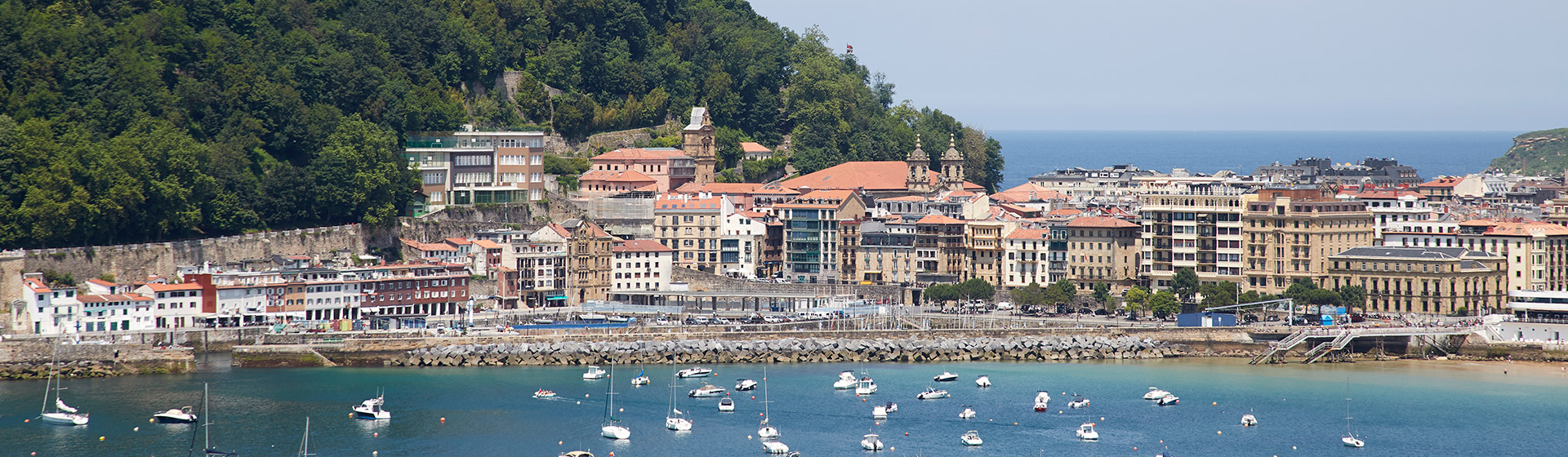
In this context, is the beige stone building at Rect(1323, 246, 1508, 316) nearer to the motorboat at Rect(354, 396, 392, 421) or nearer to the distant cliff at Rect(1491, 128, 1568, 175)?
the motorboat at Rect(354, 396, 392, 421)

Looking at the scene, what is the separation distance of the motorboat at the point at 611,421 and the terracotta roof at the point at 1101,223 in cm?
2441

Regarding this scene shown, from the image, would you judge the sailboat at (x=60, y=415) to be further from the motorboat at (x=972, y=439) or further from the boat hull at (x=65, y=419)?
the motorboat at (x=972, y=439)

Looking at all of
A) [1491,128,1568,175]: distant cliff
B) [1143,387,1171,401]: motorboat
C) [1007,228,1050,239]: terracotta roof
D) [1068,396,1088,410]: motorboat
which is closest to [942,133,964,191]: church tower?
[1007,228,1050,239]: terracotta roof

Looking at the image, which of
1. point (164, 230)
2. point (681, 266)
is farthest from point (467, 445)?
point (681, 266)

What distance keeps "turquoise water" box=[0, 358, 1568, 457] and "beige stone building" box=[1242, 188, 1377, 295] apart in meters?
9.22

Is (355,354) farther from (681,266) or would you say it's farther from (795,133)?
(795,133)

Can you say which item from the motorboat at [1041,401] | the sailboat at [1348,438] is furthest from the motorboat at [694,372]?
the sailboat at [1348,438]

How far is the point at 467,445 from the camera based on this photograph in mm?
52938

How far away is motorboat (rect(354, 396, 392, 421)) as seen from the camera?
5669 centimetres

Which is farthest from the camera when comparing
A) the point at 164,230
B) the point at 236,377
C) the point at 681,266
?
the point at 681,266

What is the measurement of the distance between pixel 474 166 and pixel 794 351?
2200 cm

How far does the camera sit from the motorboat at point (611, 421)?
53.7 meters

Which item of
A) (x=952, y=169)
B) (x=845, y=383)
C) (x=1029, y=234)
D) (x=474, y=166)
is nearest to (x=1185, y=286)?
(x=1029, y=234)

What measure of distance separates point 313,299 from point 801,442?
2490cm
